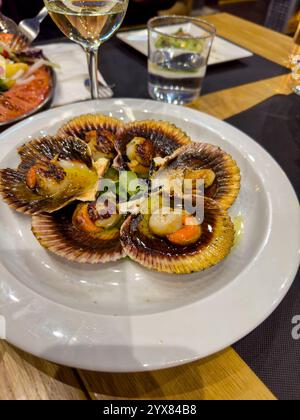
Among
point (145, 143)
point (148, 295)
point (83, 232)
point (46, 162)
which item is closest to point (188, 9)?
point (145, 143)

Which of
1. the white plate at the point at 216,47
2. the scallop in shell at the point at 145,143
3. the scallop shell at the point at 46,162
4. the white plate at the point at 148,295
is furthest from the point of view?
the white plate at the point at 216,47

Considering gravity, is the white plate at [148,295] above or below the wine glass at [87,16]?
below

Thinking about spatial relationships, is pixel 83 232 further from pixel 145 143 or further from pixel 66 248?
pixel 145 143

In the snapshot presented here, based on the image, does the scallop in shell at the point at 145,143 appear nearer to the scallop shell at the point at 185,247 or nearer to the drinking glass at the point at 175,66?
the scallop shell at the point at 185,247

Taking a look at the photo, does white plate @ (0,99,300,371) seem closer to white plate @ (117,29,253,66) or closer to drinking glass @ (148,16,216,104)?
drinking glass @ (148,16,216,104)

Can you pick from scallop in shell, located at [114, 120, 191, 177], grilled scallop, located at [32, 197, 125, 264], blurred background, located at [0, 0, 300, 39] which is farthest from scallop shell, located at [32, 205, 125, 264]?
blurred background, located at [0, 0, 300, 39]

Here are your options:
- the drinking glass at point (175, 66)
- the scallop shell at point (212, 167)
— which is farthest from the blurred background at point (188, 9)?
the scallop shell at point (212, 167)

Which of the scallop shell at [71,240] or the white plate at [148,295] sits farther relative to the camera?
the scallop shell at [71,240]

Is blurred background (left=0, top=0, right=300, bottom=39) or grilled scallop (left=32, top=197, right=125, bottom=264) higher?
blurred background (left=0, top=0, right=300, bottom=39)
